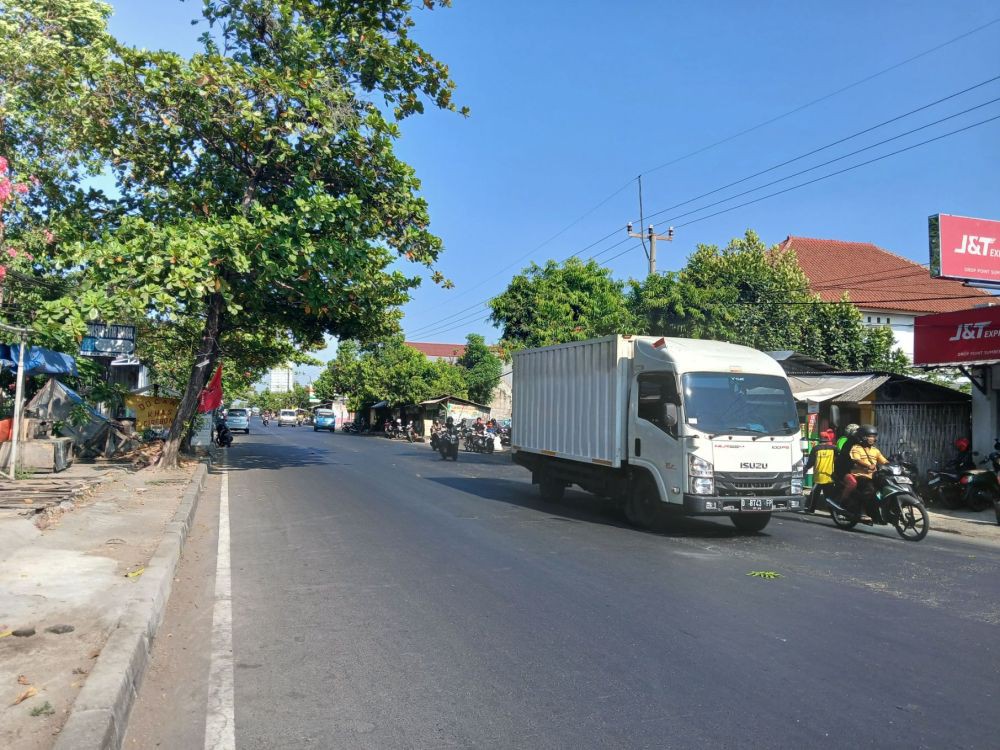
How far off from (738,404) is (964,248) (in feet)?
37.9

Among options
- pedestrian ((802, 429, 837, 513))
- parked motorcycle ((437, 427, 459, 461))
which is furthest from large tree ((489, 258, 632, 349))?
pedestrian ((802, 429, 837, 513))

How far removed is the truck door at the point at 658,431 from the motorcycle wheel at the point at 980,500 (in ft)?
24.0

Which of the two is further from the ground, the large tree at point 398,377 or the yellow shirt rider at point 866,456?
the large tree at point 398,377

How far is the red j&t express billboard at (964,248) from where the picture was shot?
18.0m

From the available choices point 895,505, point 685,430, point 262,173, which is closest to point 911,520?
point 895,505

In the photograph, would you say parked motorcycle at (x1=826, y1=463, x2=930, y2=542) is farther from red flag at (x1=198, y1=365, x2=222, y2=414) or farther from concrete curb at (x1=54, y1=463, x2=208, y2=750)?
red flag at (x1=198, y1=365, x2=222, y2=414)

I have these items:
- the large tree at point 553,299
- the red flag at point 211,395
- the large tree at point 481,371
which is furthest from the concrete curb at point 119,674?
the large tree at point 481,371

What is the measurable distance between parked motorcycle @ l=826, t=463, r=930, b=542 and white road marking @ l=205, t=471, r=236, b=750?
355 inches

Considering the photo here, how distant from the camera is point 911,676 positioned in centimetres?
484

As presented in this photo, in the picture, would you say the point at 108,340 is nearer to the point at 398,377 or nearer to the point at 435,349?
the point at 398,377

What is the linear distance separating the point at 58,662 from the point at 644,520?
27.3ft

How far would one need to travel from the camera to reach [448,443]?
28484 mm

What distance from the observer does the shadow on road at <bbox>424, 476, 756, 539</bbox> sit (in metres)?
11.2

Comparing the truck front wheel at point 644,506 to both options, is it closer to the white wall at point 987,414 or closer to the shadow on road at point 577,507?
the shadow on road at point 577,507
